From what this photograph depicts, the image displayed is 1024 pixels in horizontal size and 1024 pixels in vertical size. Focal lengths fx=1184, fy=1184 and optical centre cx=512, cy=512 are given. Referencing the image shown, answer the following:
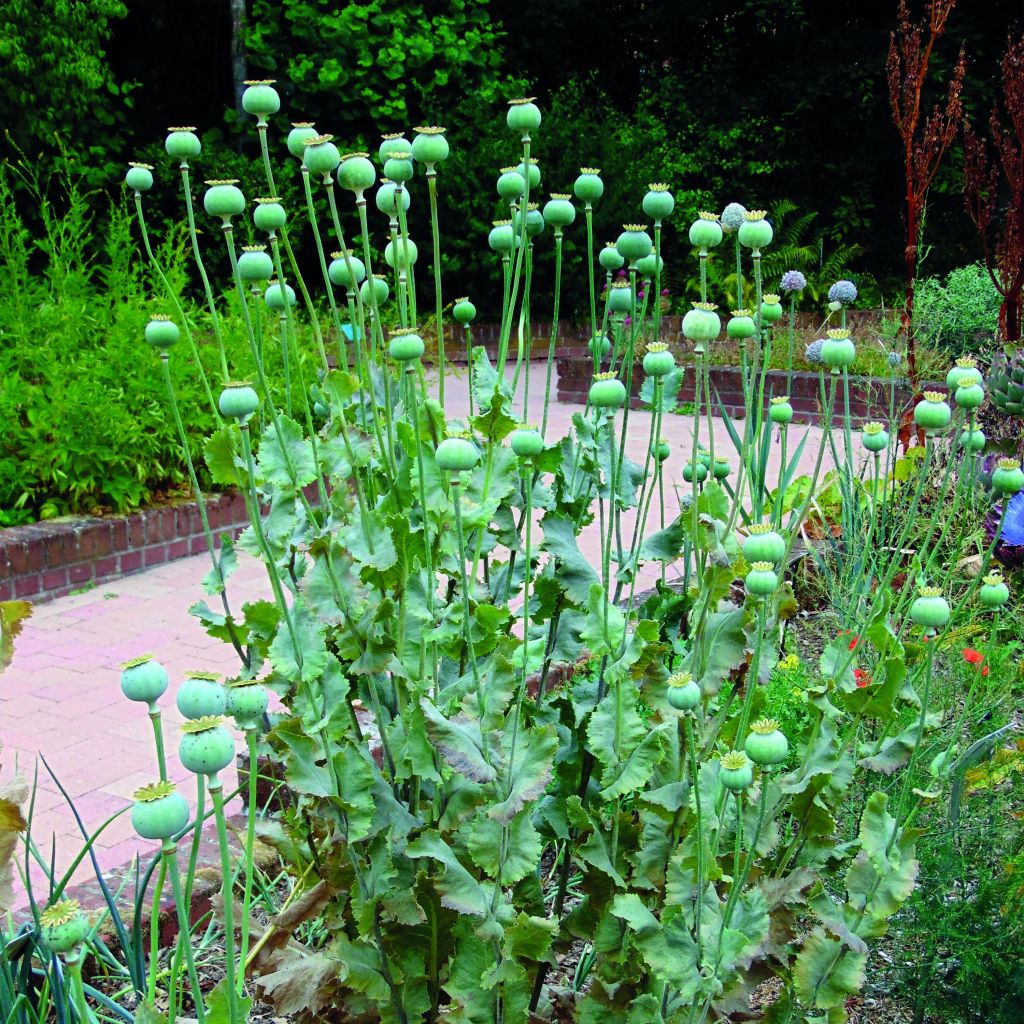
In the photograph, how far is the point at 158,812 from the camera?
0.97m

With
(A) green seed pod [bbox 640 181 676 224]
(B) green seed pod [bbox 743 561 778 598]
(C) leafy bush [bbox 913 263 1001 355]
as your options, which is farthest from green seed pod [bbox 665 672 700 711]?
(C) leafy bush [bbox 913 263 1001 355]

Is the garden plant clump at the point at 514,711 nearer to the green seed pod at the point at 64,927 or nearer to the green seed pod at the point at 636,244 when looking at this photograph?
the green seed pod at the point at 636,244

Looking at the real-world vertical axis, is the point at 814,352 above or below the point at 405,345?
below

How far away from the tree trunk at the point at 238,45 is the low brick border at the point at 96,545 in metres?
7.09

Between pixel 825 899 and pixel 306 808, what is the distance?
0.71m

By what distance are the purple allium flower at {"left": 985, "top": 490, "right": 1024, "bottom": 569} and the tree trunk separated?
9301mm

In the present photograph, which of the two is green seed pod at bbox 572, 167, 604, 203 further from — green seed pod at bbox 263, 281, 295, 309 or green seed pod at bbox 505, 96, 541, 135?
green seed pod at bbox 263, 281, 295, 309

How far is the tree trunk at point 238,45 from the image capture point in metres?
11.2

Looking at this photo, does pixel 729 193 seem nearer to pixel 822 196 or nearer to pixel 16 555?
pixel 822 196

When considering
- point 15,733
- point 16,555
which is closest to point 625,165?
point 16,555

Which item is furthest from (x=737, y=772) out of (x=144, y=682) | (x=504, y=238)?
(x=504, y=238)

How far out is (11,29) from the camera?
942cm

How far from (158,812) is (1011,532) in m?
2.76

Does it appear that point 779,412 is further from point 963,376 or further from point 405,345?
point 405,345
